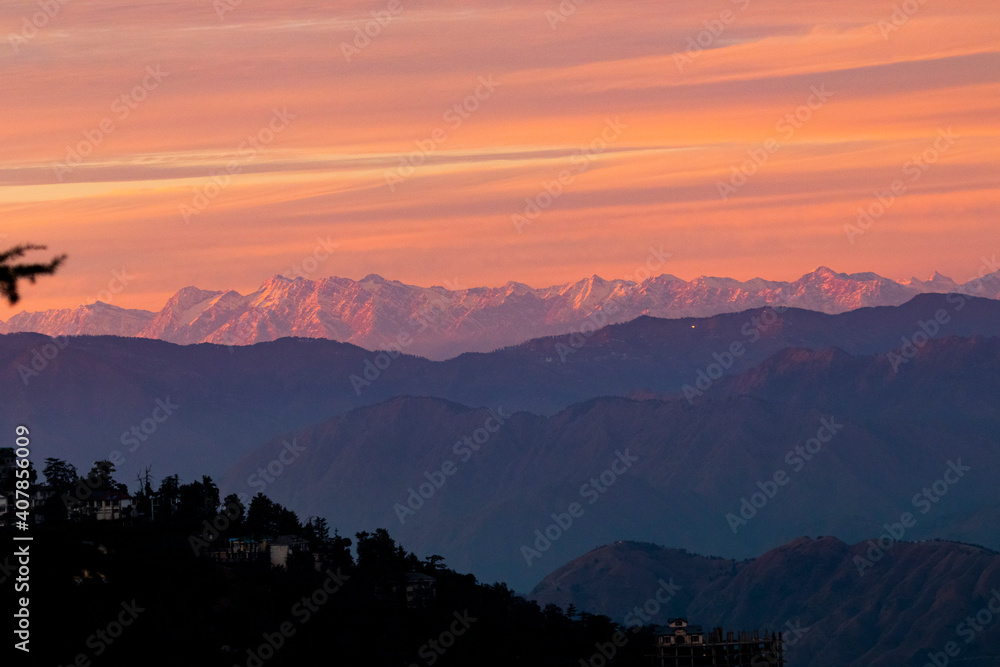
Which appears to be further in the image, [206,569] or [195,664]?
[206,569]

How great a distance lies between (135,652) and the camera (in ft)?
538

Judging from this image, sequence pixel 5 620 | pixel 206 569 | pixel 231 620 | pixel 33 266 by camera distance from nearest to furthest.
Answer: pixel 33 266 → pixel 5 620 → pixel 231 620 → pixel 206 569

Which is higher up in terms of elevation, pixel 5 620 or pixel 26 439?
pixel 26 439

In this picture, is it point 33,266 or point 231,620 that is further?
point 231,620

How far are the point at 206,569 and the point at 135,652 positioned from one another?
31.7 m

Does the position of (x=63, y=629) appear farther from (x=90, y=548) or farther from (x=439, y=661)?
(x=439, y=661)

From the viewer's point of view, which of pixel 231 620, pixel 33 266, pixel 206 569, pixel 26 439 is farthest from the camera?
pixel 206 569

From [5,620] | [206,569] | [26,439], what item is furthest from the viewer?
[206,569]

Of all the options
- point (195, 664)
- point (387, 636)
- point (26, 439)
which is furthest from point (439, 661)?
point (26, 439)

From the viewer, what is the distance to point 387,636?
198 metres

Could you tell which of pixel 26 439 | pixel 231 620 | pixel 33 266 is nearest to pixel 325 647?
pixel 231 620

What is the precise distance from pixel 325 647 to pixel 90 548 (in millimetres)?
→ 25769

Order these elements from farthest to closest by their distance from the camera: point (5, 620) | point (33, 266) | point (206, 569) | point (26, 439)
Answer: point (206, 569), point (5, 620), point (26, 439), point (33, 266)

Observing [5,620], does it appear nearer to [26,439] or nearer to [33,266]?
[26,439]
